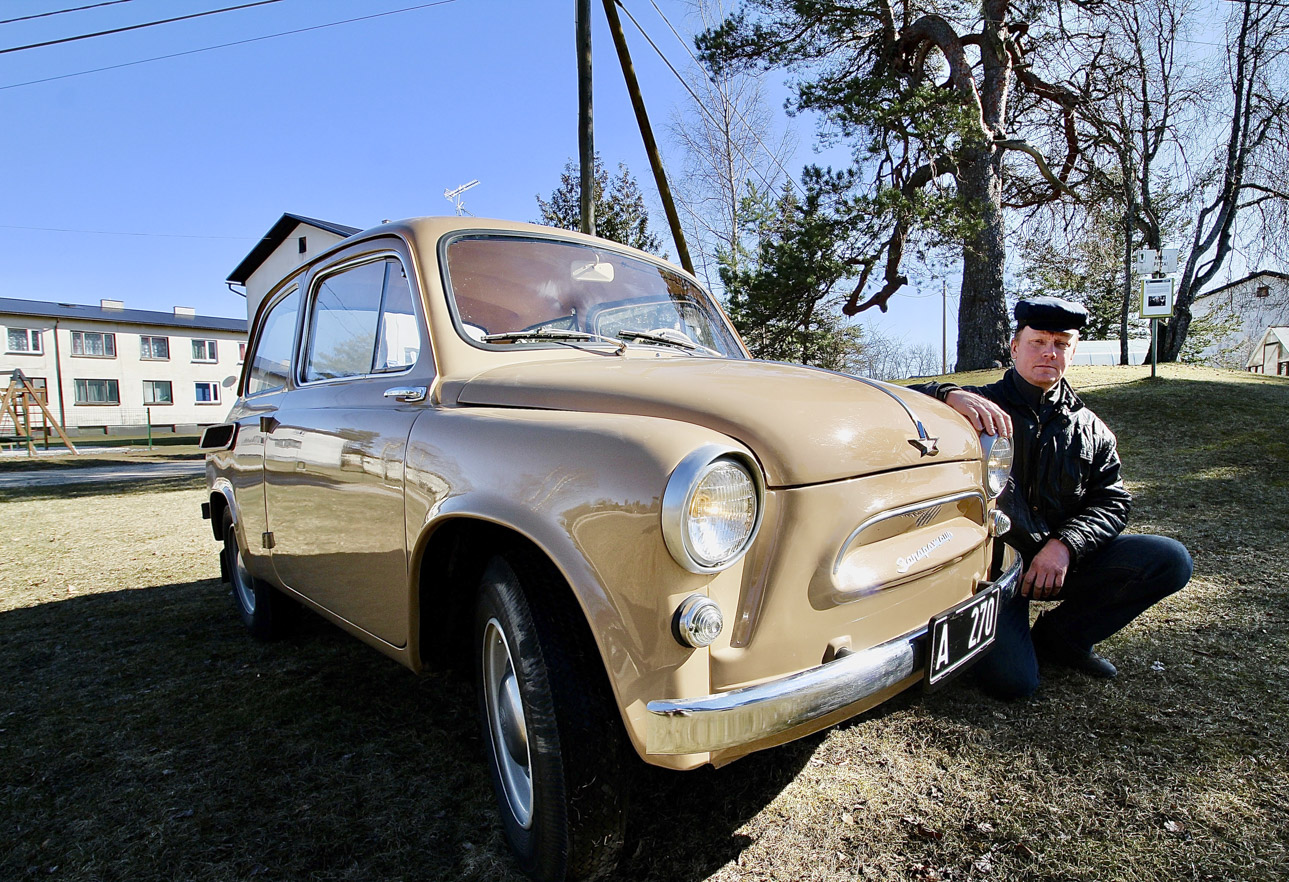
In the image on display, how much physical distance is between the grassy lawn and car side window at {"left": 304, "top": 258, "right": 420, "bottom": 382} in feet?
4.50

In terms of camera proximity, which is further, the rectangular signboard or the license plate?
the rectangular signboard

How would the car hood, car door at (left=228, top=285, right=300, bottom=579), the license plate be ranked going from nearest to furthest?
the car hood < the license plate < car door at (left=228, top=285, right=300, bottom=579)

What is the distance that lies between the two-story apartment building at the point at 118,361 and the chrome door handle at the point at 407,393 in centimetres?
3895

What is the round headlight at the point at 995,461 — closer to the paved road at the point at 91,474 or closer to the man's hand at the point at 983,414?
the man's hand at the point at 983,414

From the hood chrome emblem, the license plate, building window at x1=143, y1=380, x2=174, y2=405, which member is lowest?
building window at x1=143, y1=380, x2=174, y2=405

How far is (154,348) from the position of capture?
128ft

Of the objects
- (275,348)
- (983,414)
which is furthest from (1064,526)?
(275,348)

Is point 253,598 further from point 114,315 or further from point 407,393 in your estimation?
point 114,315

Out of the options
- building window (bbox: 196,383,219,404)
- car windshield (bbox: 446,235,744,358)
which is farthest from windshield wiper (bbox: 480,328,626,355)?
building window (bbox: 196,383,219,404)

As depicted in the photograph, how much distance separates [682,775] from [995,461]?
1.43 metres

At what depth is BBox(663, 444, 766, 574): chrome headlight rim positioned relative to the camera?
1352mm

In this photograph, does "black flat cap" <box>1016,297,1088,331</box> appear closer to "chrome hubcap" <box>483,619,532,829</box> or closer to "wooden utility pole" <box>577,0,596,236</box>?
"chrome hubcap" <box>483,619,532,829</box>

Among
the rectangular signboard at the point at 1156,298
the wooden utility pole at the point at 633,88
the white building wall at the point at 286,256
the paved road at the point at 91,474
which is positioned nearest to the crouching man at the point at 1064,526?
the wooden utility pole at the point at 633,88

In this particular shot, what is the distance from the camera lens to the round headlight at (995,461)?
2.15m
